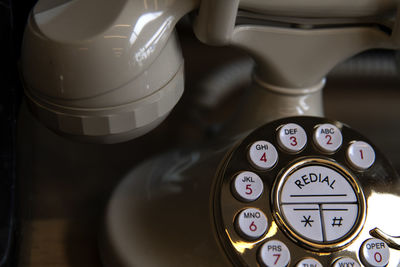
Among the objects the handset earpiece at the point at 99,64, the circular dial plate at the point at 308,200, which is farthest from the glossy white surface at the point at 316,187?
the handset earpiece at the point at 99,64

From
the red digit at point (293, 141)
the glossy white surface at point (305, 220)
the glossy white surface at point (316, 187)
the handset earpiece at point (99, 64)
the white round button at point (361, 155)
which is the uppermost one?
the handset earpiece at point (99, 64)

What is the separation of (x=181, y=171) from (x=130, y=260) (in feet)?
0.35

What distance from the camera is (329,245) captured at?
41cm

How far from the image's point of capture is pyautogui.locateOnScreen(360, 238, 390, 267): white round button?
0.40 m

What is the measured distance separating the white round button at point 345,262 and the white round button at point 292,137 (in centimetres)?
10

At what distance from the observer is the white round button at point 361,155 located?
1.45 ft

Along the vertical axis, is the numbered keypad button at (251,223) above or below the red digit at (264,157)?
below

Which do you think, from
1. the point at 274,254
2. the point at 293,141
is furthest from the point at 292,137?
the point at 274,254

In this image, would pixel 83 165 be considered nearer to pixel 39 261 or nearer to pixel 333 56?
pixel 39 261

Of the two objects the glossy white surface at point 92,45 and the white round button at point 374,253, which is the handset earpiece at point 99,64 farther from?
the white round button at point 374,253

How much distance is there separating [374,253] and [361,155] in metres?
0.09

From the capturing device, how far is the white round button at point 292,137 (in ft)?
1.46

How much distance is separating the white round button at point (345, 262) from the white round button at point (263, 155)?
0.31 feet

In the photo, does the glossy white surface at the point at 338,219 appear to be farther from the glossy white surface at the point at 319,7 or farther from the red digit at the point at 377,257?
the glossy white surface at the point at 319,7
